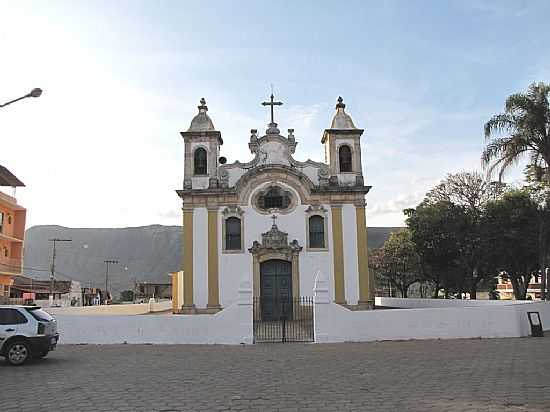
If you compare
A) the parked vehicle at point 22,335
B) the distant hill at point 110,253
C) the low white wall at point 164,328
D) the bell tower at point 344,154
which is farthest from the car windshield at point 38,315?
the distant hill at point 110,253

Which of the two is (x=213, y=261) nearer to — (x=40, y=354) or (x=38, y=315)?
(x=38, y=315)

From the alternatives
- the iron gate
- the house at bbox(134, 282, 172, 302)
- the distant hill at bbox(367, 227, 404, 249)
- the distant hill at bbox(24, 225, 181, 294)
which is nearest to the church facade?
the iron gate

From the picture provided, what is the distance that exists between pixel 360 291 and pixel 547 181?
8204 mm

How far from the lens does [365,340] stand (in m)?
16.4

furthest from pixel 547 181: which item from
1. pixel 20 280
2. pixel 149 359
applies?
pixel 20 280

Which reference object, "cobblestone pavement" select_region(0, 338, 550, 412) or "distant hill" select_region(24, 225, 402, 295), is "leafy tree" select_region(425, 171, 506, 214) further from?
"distant hill" select_region(24, 225, 402, 295)

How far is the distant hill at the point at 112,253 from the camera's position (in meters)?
101

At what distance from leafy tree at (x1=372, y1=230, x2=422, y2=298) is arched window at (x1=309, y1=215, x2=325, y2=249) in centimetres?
1503

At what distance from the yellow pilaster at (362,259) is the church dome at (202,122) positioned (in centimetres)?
726

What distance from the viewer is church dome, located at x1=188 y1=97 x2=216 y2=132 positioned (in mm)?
25062

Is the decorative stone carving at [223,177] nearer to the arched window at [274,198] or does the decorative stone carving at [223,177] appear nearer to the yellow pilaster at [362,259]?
the arched window at [274,198]

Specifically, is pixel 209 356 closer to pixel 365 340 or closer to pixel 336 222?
pixel 365 340

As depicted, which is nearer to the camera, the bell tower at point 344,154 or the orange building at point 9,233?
the bell tower at point 344,154

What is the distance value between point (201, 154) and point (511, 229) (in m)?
15.2
